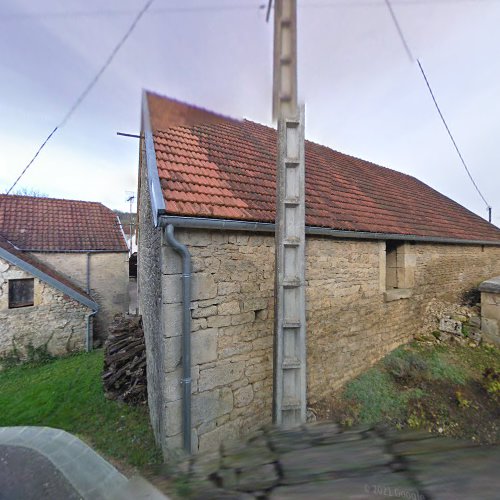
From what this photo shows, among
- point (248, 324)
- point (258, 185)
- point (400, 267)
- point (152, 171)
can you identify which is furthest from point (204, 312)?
point (400, 267)

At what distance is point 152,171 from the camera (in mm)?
3312

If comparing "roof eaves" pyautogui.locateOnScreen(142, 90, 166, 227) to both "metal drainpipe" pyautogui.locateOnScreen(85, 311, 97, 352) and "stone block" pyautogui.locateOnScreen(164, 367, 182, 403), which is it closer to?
"stone block" pyautogui.locateOnScreen(164, 367, 182, 403)

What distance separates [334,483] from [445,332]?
7.30m

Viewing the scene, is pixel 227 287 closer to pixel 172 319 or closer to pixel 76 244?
pixel 172 319

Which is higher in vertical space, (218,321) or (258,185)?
(258,185)

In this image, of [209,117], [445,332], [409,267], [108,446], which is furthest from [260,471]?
[445,332]

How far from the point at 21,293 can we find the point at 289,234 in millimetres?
10086

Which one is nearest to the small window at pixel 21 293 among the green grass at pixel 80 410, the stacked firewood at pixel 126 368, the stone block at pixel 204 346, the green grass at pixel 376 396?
the green grass at pixel 80 410

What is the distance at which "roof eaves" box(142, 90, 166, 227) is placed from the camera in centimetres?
289

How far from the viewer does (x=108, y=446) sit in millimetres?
4043

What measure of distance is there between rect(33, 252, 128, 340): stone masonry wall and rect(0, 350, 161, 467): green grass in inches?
119

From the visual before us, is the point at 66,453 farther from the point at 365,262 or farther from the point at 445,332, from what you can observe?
the point at 445,332

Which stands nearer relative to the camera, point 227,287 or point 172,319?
point 172,319

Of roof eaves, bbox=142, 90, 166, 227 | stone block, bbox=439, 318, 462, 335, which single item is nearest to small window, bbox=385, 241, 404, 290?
stone block, bbox=439, 318, 462, 335
